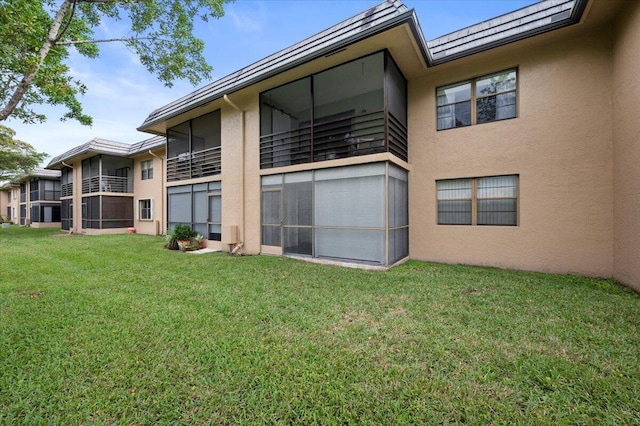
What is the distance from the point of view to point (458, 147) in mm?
7570

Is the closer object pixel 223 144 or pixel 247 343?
pixel 247 343

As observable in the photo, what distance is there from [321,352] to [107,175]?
21378 mm

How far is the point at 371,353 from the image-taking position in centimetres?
300

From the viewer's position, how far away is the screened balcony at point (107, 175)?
17.7 metres

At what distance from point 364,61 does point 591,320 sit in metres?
7.37

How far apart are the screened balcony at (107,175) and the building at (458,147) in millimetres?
12681

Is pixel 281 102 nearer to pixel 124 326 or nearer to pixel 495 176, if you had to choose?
pixel 495 176

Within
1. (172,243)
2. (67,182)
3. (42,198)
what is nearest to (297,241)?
(172,243)

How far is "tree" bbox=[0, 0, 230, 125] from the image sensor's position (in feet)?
17.1

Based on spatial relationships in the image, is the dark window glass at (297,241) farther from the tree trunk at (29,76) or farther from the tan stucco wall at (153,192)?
the tan stucco wall at (153,192)

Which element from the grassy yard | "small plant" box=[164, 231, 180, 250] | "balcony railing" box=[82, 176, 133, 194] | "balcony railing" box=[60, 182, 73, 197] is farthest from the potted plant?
"balcony railing" box=[60, 182, 73, 197]

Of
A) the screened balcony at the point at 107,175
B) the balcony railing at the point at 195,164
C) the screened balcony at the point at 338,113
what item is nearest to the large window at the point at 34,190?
the screened balcony at the point at 107,175

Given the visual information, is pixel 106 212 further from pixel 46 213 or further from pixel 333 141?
pixel 333 141

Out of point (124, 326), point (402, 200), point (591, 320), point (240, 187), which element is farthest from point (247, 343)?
point (240, 187)
